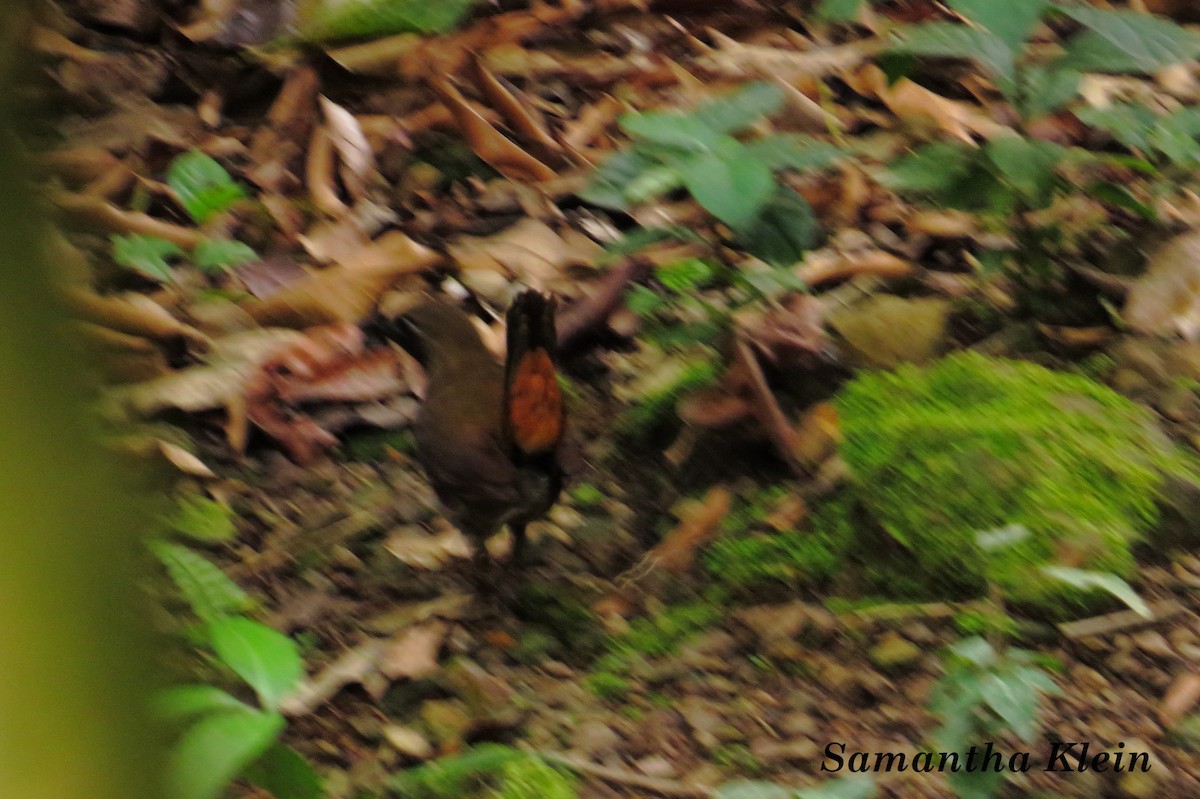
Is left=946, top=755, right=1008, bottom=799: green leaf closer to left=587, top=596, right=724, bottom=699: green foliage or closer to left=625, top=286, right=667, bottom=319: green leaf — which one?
left=587, top=596, right=724, bottom=699: green foliage

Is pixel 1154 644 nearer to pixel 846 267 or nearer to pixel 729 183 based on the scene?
pixel 729 183

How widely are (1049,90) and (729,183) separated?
2.31 ft

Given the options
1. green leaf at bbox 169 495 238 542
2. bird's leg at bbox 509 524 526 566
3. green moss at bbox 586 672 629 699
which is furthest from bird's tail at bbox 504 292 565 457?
green leaf at bbox 169 495 238 542

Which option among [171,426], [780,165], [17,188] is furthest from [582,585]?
[17,188]

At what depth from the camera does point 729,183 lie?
7.36 ft

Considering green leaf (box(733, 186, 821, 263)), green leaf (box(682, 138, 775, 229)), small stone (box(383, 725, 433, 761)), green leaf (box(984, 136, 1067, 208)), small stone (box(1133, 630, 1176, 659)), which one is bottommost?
small stone (box(383, 725, 433, 761))

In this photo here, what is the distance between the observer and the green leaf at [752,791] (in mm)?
1814

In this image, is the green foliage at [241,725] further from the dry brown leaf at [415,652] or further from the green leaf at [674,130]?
the green leaf at [674,130]

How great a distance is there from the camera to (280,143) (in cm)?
413

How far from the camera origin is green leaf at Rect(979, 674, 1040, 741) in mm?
1677

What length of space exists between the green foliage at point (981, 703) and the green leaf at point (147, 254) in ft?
8.48

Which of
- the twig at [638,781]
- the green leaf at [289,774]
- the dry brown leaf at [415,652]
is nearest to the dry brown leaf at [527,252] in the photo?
the dry brown leaf at [415,652]

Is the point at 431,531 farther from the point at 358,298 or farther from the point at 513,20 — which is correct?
the point at 513,20
